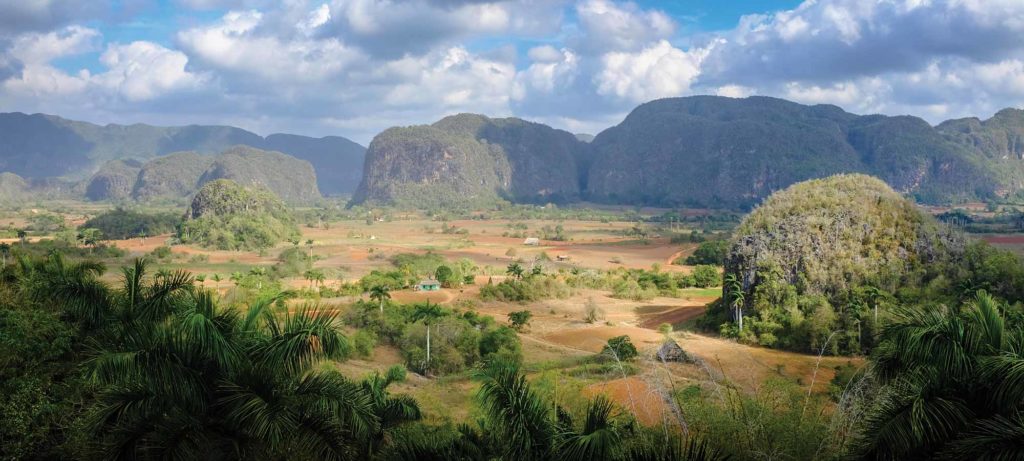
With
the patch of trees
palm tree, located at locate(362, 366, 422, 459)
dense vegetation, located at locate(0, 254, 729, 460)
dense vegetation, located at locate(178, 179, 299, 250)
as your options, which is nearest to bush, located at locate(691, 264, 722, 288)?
the patch of trees

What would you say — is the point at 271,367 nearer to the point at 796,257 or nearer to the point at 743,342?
the point at 743,342

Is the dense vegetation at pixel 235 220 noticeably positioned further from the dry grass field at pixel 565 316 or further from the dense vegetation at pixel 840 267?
the dense vegetation at pixel 840 267

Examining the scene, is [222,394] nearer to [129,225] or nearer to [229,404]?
[229,404]

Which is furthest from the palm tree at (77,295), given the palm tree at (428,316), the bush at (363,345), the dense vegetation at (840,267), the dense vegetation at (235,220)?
the dense vegetation at (235,220)

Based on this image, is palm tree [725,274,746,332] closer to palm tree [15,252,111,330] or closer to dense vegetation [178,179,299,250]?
palm tree [15,252,111,330]

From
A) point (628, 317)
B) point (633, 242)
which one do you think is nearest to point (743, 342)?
point (628, 317)

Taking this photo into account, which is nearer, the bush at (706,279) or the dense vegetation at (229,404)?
the dense vegetation at (229,404)
